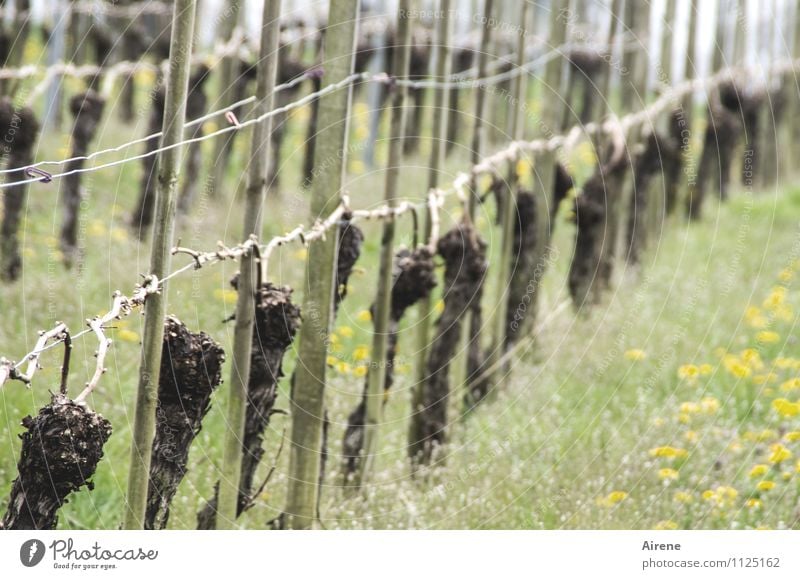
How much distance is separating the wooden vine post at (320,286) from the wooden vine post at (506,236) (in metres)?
1.78

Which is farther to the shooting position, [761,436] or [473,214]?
[473,214]

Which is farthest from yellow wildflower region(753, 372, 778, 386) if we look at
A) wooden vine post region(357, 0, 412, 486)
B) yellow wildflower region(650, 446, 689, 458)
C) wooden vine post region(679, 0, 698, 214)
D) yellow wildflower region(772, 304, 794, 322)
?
wooden vine post region(679, 0, 698, 214)

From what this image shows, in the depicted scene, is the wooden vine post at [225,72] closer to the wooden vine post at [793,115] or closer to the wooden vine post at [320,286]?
the wooden vine post at [320,286]

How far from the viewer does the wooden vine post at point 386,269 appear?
4602mm

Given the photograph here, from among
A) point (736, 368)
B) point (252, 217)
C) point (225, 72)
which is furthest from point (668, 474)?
point (225, 72)

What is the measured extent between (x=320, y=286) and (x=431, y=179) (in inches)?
46.0

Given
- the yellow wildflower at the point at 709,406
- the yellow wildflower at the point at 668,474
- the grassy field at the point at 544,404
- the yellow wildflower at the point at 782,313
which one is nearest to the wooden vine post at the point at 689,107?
the grassy field at the point at 544,404

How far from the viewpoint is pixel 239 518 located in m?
4.30

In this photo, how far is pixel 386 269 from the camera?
4.62 metres

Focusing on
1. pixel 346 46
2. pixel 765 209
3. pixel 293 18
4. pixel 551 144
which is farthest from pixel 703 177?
pixel 346 46

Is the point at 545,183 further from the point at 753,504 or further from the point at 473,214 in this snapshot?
the point at 753,504

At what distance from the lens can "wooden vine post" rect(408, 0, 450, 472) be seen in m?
5.10

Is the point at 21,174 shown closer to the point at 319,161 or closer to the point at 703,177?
the point at 319,161

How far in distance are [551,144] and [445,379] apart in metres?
1.59
